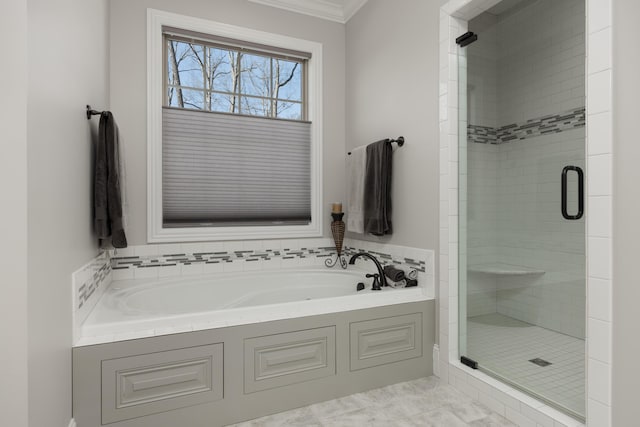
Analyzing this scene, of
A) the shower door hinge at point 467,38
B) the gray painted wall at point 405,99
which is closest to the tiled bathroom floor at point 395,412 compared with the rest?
the gray painted wall at point 405,99

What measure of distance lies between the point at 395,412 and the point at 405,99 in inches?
78.4

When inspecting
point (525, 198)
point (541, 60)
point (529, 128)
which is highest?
point (541, 60)

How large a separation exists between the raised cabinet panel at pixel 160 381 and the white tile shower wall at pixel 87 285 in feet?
0.85

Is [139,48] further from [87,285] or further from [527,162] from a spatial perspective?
[527,162]

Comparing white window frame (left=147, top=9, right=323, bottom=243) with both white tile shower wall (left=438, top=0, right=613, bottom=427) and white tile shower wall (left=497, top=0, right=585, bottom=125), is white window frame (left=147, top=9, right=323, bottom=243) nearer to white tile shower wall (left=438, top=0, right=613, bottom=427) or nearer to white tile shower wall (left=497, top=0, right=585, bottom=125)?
white tile shower wall (left=438, top=0, right=613, bottom=427)

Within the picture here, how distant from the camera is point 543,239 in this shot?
1875 millimetres

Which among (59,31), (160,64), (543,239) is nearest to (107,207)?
(59,31)

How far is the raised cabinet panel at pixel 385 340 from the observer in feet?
7.05

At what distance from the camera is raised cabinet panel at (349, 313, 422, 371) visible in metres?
2.15

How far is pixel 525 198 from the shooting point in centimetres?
198

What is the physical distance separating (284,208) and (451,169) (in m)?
1.52

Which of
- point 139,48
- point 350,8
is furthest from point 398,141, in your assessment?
point 139,48

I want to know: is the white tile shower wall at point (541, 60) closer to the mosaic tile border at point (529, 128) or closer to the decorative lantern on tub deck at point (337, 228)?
the mosaic tile border at point (529, 128)

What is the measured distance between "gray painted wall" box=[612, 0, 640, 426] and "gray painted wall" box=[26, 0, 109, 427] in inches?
80.2
